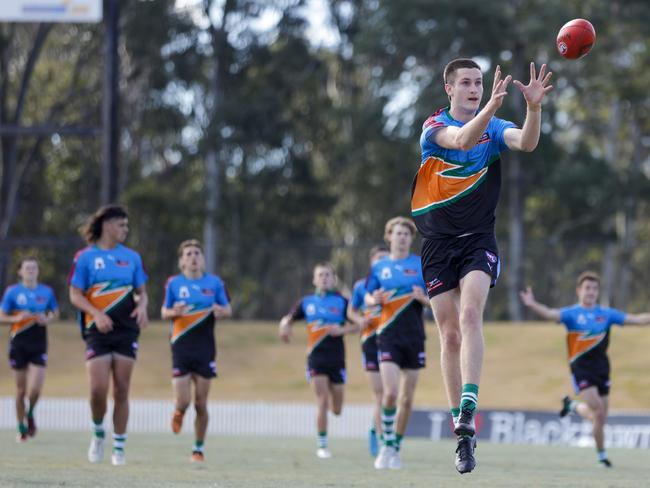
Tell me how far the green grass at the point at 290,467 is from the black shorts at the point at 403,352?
1.01 meters

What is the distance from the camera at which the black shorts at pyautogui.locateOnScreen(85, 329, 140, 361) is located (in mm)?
11633

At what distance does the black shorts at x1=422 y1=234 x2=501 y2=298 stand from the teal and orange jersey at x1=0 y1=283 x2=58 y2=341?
935 cm

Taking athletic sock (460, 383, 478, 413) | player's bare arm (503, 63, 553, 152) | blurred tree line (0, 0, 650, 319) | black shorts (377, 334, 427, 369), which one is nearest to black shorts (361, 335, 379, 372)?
black shorts (377, 334, 427, 369)

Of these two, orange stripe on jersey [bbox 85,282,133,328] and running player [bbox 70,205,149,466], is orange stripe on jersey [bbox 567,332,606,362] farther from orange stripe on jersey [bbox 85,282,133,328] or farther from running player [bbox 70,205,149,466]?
orange stripe on jersey [bbox 85,282,133,328]

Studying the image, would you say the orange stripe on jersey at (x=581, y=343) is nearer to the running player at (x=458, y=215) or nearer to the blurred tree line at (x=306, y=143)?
the running player at (x=458, y=215)

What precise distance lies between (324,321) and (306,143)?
24.2m

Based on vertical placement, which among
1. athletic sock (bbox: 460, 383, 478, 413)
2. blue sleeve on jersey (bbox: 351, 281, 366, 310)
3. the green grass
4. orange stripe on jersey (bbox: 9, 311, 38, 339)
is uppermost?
blue sleeve on jersey (bbox: 351, 281, 366, 310)

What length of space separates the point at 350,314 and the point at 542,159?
22.2 metres

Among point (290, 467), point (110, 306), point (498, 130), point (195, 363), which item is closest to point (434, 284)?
point (498, 130)

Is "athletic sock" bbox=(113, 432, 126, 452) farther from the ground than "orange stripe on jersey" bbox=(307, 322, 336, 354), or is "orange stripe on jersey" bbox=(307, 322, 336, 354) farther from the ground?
"orange stripe on jersey" bbox=(307, 322, 336, 354)

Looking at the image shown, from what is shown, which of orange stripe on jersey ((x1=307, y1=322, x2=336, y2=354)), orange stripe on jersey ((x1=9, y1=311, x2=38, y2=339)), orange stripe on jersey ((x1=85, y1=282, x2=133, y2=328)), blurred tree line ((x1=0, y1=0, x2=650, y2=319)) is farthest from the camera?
blurred tree line ((x1=0, y1=0, x2=650, y2=319))

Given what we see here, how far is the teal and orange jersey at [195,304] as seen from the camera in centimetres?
1348

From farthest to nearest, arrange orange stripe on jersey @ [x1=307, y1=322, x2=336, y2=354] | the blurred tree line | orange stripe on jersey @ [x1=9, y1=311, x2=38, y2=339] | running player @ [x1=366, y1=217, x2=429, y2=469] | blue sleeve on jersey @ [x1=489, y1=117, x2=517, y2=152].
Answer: the blurred tree line → orange stripe on jersey @ [x1=9, y1=311, x2=38, y2=339] → orange stripe on jersey @ [x1=307, y1=322, x2=336, y2=354] → running player @ [x1=366, y1=217, x2=429, y2=469] → blue sleeve on jersey @ [x1=489, y1=117, x2=517, y2=152]

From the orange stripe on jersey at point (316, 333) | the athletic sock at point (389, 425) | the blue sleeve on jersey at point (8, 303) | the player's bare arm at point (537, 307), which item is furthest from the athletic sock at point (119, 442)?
the blue sleeve on jersey at point (8, 303)
